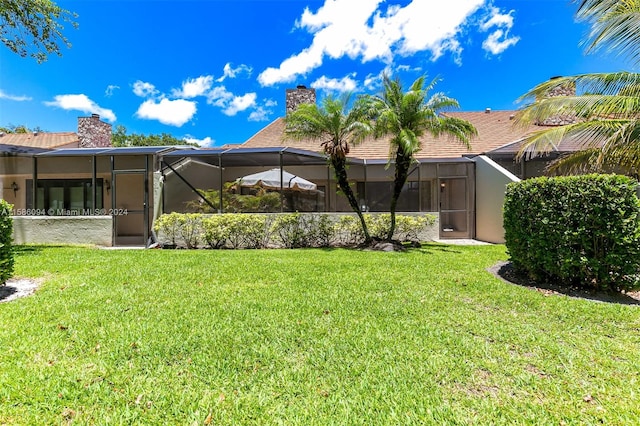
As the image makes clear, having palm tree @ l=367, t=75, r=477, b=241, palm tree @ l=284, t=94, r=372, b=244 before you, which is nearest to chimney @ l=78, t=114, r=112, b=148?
palm tree @ l=284, t=94, r=372, b=244

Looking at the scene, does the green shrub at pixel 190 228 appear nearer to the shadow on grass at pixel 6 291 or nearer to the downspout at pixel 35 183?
the shadow on grass at pixel 6 291

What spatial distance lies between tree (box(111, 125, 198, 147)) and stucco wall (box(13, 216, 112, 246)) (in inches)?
1222

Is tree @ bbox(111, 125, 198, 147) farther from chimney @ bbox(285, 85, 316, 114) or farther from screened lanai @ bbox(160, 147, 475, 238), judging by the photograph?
screened lanai @ bbox(160, 147, 475, 238)

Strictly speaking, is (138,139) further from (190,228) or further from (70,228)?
(190,228)

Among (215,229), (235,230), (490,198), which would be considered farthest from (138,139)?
(490,198)

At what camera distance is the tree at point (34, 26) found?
1116cm

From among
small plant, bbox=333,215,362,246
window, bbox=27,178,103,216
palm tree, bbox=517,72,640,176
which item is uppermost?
palm tree, bbox=517,72,640,176

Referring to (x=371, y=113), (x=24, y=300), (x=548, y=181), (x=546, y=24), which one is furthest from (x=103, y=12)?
(x=546, y=24)

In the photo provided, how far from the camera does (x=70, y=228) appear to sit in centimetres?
1272

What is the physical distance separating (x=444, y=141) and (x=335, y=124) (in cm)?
969

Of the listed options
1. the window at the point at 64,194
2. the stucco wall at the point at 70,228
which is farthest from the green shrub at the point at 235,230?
the window at the point at 64,194

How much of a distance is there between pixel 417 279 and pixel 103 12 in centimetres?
1745

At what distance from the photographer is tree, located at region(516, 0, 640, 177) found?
661 cm

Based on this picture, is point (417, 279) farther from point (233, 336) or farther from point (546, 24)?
point (546, 24)
